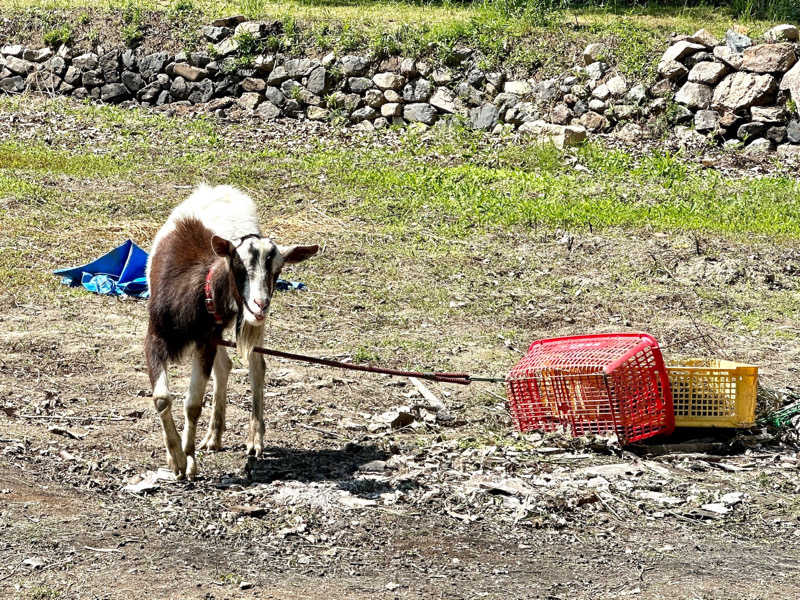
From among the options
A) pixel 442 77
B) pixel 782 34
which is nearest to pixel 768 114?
pixel 782 34

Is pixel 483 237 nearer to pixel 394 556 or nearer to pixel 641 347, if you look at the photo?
pixel 641 347

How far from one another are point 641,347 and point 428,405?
1.58 m

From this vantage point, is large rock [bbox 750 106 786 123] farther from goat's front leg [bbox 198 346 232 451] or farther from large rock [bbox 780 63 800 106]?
goat's front leg [bbox 198 346 232 451]

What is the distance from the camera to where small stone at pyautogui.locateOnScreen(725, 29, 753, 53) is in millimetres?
15461

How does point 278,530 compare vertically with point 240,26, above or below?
below

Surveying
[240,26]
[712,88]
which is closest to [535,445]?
[712,88]

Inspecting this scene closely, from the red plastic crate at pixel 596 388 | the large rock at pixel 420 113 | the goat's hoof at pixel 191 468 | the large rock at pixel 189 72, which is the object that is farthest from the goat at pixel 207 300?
the large rock at pixel 189 72

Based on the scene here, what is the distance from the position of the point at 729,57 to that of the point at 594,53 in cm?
201

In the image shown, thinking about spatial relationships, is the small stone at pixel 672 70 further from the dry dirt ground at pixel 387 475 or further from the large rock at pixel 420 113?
the dry dirt ground at pixel 387 475

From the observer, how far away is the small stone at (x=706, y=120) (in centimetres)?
1506

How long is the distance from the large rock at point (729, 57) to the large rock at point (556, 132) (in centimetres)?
239

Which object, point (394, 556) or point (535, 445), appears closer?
point (394, 556)

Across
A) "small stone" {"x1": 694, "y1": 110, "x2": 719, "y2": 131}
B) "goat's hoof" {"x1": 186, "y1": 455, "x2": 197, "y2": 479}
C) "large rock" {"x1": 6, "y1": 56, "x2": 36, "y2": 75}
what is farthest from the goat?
"large rock" {"x1": 6, "y1": 56, "x2": 36, "y2": 75}

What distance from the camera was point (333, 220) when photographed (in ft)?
39.3
